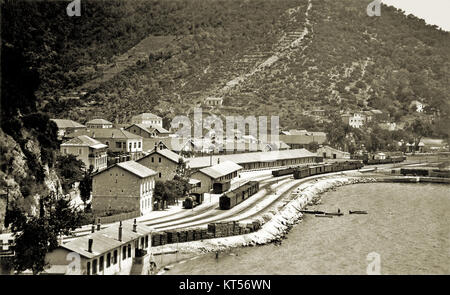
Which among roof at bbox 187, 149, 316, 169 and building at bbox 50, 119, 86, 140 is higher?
building at bbox 50, 119, 86, 140

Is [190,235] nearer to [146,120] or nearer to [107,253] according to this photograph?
[107,253]

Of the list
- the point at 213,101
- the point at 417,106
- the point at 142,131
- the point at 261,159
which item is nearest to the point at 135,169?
the point at 261,159

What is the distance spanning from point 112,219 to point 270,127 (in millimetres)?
86389

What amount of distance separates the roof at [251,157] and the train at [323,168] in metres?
6.00

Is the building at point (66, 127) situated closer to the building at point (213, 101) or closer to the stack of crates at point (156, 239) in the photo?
the stack of crates at point (156, 239)

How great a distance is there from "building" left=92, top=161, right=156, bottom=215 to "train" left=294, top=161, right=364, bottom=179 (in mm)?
35269

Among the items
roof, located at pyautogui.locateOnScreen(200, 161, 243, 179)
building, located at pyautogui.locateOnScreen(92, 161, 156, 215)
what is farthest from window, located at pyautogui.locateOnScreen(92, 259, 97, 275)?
roof, located at pyautogui.locateOnScreen(200, 161, 243, 179)

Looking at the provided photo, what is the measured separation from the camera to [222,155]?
8056 centimetres

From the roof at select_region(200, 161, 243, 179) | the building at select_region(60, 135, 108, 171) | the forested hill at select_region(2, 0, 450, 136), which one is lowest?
the roof at select_region(200, 161, 243, 179)

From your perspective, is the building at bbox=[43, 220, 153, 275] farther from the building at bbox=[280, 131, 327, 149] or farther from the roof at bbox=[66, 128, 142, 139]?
the building at bbox=[280, 131, 327, 149]

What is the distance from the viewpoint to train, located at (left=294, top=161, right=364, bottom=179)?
76919 millimetres

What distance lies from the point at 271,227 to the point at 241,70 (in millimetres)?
123024

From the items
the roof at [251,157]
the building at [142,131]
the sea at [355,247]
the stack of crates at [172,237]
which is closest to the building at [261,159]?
the roof at [251,157]
